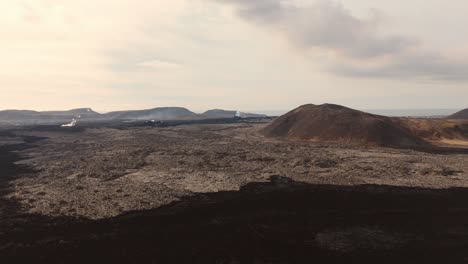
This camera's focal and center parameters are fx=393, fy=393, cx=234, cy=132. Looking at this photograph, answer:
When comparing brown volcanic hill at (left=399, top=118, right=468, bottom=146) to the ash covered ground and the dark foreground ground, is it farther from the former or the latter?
the dark foreground ground

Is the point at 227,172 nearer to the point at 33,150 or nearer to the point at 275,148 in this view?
the point at 275,148

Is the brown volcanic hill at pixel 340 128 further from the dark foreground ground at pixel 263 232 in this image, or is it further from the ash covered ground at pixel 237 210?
the dark foreground ground at pixel 263 232

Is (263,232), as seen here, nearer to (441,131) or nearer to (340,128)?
(340,128)

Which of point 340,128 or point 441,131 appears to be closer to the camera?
point 441,131

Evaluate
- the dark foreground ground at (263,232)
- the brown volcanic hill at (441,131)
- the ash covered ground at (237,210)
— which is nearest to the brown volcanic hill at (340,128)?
the brown volcanic hill at (441,131)

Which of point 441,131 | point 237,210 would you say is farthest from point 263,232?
point 441,131

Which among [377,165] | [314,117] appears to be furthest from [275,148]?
[314,117]

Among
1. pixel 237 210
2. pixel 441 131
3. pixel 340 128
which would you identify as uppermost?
pixel 340 128
